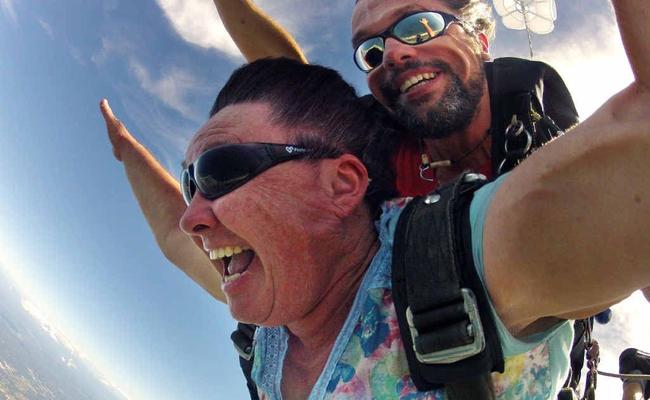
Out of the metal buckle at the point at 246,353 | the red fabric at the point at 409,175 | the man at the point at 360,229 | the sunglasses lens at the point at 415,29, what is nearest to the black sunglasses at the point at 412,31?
the sunglasses lens at the point at 415,29

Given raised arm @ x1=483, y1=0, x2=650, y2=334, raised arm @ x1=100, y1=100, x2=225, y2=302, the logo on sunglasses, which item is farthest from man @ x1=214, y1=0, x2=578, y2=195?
raised arm @ x1=100, y1=100, x2=225, y2=302

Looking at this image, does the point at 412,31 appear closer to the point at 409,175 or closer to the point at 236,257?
the point at 409,175

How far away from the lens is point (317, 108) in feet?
6.05

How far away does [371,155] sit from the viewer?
1.94 metres

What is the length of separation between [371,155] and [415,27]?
0.92 m

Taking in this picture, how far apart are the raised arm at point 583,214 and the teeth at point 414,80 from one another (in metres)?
1.28

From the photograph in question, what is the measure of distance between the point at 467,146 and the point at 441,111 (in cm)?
24

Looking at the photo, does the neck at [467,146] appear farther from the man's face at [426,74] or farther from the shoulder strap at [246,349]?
the shoulder strap at [246,349]

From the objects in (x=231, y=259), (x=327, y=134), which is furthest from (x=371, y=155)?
(x=231, y=259)

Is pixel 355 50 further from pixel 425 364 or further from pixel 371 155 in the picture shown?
pixel 425 364

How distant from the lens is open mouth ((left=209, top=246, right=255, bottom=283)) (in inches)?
63.5

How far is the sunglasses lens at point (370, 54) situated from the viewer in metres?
2.53

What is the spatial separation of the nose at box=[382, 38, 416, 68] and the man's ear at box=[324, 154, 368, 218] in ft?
2.86

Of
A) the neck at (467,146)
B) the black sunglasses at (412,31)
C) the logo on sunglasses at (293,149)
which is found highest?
the black sunglasses at (412,31)
